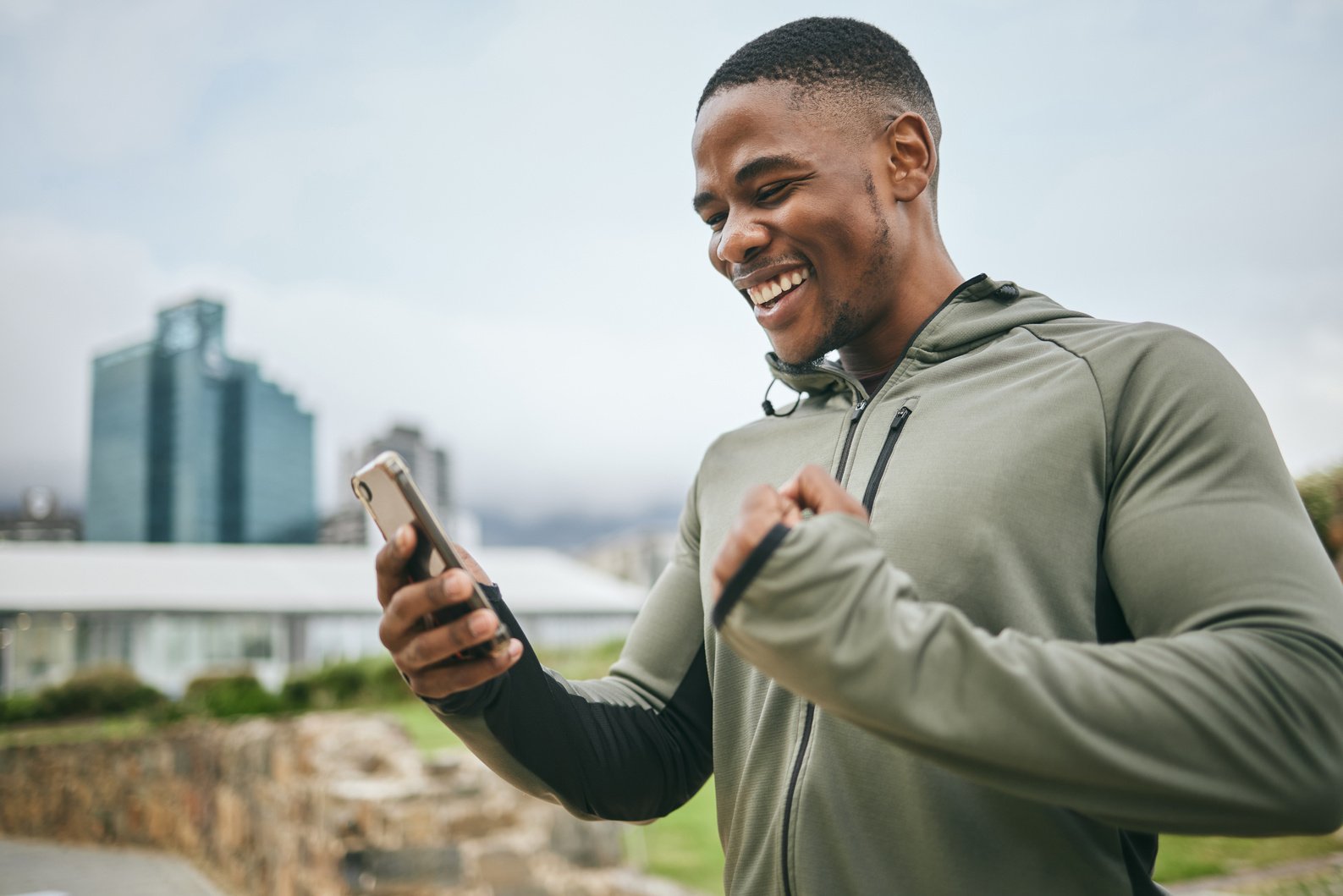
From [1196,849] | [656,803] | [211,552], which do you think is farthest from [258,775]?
[211,552]

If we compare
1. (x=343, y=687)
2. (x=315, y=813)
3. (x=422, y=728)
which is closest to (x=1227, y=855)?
(x=315, y=813)

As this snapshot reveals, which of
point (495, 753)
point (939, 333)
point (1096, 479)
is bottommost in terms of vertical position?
point (495, 753)

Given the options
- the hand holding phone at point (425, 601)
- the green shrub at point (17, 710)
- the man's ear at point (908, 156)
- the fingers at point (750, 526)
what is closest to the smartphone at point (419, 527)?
the hand holding phone at point (425, 601)

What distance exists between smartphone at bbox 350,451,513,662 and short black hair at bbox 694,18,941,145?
29.3 inches

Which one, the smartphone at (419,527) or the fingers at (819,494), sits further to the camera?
the smartphone at (419,527)

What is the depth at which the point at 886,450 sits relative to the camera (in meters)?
1.30

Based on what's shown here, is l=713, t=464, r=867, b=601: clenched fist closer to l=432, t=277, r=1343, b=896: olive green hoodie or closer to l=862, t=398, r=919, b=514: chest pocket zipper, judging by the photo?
l=432, t=277, r=1343, b=896: olive green hoodie

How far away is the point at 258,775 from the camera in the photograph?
8.66 meters

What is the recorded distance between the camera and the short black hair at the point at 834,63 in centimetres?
146

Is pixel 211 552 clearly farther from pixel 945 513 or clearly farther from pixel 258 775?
pixel 945 513

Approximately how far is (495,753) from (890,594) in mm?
717

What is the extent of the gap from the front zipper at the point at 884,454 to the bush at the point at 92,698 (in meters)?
17.2

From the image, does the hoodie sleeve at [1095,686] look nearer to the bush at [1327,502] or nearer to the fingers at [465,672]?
the fingers at [465,672]

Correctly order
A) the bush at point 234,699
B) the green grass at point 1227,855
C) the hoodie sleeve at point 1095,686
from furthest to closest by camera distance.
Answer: the bush at point 234,699 → the green grass at point 1227,855 → the hoodie sleeve at point 1095,686
